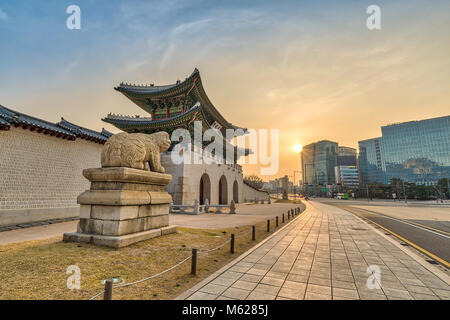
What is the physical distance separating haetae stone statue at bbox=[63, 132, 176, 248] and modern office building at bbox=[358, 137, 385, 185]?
449 feet

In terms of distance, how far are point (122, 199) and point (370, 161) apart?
145690 millimetres

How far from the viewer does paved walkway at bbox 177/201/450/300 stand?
3.62m

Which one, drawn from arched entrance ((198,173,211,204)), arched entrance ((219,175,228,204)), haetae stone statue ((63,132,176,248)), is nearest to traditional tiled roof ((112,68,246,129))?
arched entrance ((198,173,211,204))

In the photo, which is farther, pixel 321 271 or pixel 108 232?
pixel 108 232

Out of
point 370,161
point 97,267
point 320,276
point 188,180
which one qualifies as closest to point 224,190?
point 188,180

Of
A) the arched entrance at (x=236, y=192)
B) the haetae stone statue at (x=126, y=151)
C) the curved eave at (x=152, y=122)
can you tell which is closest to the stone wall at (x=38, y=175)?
the curved eave at (x=152, y=122)

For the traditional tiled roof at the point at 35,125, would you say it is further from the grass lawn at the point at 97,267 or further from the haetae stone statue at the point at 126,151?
the grass lawn at the point at 97,267

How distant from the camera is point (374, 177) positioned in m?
117

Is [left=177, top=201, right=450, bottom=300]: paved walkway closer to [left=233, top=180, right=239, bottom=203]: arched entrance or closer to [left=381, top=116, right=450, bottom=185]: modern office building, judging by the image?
[left=233, top=180, right=239, bottom=203]: arched entrance

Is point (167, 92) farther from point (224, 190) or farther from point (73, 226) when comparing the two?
point (73, 226)

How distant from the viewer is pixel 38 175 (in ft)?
37.3
